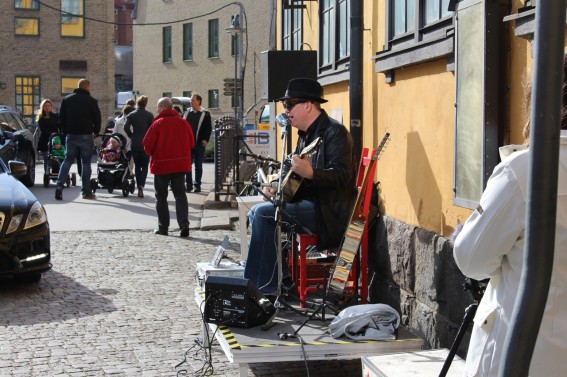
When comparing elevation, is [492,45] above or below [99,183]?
above

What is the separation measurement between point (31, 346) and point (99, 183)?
11544 mm

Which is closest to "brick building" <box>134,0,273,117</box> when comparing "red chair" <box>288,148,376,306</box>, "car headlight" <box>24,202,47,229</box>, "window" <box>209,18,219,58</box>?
"window" <box>209,18,219,58</box>

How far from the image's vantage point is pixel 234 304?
5688mm

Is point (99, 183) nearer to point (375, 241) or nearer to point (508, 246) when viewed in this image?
point (375, 241)

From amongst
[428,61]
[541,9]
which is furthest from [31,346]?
[541,9]

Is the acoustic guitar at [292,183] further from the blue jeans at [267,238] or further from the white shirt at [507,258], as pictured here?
the white shirt at [507,258]

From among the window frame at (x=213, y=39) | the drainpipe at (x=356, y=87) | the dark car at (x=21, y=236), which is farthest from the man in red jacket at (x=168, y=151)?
the window frame at (x=213, y=39)

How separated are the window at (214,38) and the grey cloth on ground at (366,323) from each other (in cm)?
3947

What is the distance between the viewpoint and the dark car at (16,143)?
1827 cm

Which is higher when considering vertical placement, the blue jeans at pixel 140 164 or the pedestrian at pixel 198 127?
the pedestrian at pixel 198 127

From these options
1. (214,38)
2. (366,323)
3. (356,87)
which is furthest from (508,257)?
(214,38)

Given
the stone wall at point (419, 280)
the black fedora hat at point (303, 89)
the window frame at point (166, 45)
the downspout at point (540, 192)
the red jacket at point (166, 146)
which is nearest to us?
the downspout at point (540, 192)

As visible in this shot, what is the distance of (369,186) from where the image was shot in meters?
6.31

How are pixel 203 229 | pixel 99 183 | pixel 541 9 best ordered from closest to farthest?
pixel 541 9, pixel 203 229, pixel 99 183
